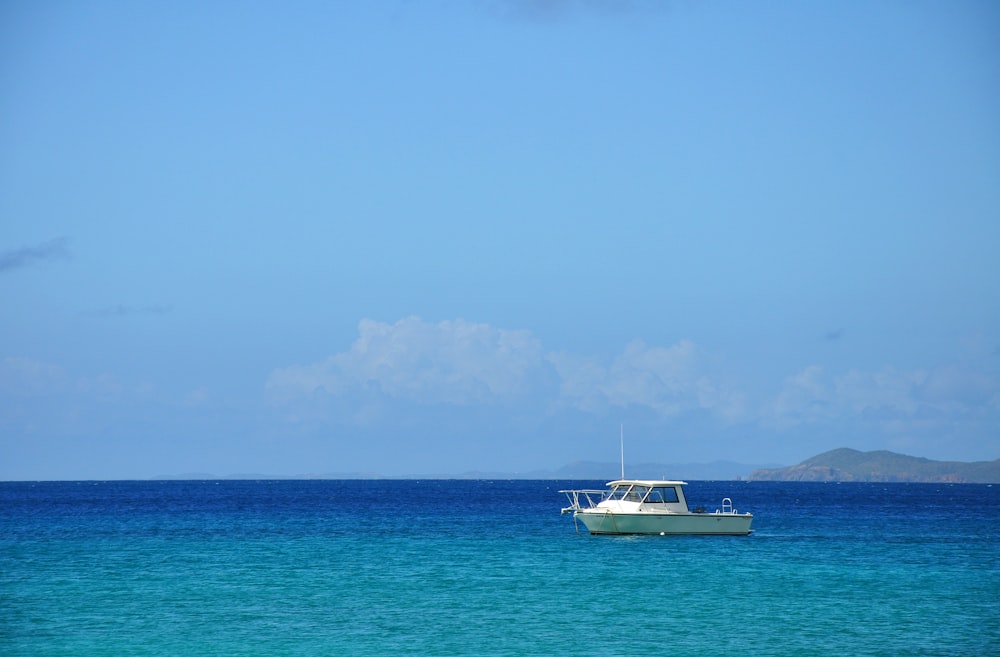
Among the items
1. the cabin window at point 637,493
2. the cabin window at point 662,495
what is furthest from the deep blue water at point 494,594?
the cabin window at point 637,493

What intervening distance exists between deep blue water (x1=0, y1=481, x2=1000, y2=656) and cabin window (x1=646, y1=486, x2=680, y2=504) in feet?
7.90

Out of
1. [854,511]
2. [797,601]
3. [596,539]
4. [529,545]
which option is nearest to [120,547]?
[529,545]

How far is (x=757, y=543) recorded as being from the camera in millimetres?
63906

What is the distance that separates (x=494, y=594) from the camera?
4116 cm

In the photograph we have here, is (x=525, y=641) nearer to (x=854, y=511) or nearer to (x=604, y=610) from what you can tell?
(x=604, y=610)

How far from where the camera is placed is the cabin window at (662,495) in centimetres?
6575

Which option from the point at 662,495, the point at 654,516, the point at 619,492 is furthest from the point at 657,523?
the point at 619,492

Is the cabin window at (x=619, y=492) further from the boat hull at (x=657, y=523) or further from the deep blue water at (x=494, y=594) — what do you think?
the deep blue water at (x=494, y=594)

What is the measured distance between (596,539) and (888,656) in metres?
34.4

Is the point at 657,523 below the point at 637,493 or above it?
below

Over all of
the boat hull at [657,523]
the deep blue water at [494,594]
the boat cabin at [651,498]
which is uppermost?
the boat cabin at [651,498]

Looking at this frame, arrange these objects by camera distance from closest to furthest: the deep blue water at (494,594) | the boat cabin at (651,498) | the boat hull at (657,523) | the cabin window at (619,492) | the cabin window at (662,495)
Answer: the deep blue water at (494,594) → the boat hull at (657,523) → the boat cabin at (651,498) → the cabin window at (662,495) → the cabin window at (619,492)

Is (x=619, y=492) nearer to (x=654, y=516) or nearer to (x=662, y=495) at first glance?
(x=662, y=495)

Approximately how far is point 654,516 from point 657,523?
0.51 m
